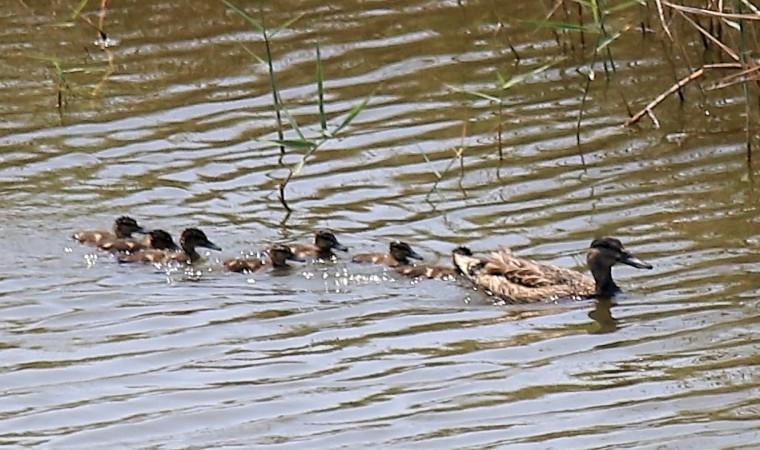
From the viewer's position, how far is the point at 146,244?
28.5ft

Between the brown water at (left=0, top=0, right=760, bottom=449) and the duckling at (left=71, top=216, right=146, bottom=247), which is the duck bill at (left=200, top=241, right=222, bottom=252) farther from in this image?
the duckling at (left=71, top=216, right=146, bottom=247)

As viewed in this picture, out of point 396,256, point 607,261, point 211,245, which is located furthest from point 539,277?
point 211,245

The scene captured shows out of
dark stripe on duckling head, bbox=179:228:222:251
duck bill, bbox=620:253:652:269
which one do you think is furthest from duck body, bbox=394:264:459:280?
dark stripe on duckling head, bbox=179:228:222:251

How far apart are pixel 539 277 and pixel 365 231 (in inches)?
39.2

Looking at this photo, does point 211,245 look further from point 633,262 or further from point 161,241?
point 633,262

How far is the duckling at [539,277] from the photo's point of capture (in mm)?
7898

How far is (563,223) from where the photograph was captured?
8.59m

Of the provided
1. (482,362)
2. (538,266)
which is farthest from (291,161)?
(482,362)

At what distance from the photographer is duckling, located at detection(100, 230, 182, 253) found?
28.2 feet

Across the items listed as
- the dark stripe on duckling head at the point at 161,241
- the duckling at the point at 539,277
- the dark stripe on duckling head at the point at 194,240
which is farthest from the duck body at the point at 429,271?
the dark stripe on duckling head at the point at 161,241

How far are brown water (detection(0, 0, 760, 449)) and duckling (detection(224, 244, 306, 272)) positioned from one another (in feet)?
0.21

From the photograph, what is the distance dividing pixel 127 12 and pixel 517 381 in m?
5.80

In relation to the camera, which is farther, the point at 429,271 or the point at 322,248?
the point at 322,248

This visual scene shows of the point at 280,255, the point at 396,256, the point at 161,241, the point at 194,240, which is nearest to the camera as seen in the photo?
the point at 396,256
